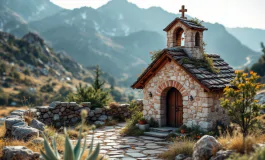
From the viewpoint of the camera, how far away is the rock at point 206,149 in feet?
21.2

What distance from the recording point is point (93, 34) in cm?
14762

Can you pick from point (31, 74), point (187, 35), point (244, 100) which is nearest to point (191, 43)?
point (187, 35)

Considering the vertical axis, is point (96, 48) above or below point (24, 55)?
above

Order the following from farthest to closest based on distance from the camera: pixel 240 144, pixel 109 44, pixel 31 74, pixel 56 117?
1. pixel 109 44
2. pixel 31 74
3. pixel 56 117
4. pixel 240 144

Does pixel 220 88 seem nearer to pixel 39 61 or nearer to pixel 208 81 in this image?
pixel 208 81

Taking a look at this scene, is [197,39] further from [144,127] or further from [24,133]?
[24,133]

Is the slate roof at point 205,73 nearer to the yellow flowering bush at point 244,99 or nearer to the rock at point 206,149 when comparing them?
the yellow flowering bush at point 244,99

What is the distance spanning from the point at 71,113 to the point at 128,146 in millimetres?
4750

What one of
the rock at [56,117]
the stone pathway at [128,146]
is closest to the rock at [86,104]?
the rock at [56,117]

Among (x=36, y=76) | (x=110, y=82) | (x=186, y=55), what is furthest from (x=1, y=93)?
(x=110, y=82)

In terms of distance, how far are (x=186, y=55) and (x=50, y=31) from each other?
136 m

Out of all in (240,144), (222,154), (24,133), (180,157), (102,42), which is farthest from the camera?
(102,42)

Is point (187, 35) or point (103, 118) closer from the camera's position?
point (187, 35)

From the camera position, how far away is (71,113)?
13039mm
